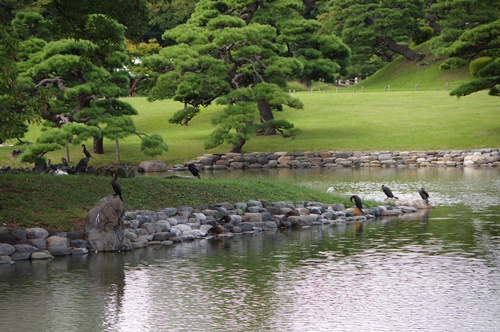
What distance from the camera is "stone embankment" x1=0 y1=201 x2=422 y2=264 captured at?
19531mm

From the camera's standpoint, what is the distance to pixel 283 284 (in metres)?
16.5

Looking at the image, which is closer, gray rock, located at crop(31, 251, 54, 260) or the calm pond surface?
the calm pond surface

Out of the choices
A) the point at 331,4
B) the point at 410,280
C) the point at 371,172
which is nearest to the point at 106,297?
the point at 410,280

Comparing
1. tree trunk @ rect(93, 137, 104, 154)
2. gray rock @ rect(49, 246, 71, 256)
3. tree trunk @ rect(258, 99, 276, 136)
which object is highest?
tree trunk @ rect(258, 99, 276, 136)

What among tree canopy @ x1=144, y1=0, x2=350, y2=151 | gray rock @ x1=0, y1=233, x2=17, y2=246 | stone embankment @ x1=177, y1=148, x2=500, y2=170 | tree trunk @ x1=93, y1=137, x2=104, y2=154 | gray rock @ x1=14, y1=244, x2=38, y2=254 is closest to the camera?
gray rock @ x1=14, y1=244, x2=38, y2=254

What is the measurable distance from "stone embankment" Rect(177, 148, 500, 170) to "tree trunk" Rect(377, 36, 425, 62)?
108 ft

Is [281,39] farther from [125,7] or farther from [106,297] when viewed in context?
[106,297]

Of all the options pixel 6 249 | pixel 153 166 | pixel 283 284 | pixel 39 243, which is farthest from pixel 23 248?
pixel 153 166

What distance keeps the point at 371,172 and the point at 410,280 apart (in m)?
27.5

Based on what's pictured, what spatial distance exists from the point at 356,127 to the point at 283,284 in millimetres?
41257

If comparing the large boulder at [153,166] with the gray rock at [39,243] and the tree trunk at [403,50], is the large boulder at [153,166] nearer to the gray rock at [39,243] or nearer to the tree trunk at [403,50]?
the gray rock at [39,243]

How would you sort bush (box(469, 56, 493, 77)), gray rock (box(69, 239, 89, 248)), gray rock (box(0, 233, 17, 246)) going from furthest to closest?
bush (box(469, 56, 493, 77)), gray rock (box(69, 239, 89, 248)), gray rock (box(0, 233, 17, 246))

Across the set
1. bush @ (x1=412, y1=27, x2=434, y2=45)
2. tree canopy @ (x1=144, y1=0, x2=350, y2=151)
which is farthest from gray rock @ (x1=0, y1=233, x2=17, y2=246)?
bush @ (x1=412, y1=27, x2=434, y2=45)

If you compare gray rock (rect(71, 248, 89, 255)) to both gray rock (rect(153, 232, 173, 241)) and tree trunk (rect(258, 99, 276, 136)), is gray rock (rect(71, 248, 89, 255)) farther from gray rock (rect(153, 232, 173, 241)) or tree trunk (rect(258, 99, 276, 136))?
tree trunk (rect(258, 99, 276, 136))
